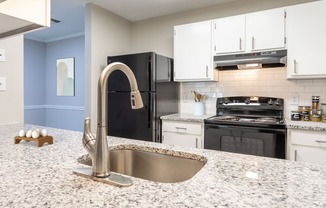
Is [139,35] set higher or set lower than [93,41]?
higher

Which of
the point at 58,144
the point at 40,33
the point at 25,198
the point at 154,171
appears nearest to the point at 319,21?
the point at 154,171

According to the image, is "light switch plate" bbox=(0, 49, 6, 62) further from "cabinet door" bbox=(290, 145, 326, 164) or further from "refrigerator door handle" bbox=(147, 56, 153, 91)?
"cabinet door" bbox=(290, 145, 326, 164)

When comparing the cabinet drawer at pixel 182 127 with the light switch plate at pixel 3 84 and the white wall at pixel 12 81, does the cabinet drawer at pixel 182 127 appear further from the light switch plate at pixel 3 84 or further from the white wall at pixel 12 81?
the light switch plate at pixel 3 84

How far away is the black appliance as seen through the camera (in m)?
2.18

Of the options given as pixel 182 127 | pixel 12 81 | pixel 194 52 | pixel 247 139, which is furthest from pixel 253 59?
pixel 12 81

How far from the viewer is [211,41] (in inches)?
110

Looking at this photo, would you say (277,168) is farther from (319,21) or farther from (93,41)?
(93,41)

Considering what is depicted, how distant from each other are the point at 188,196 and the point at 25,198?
0.46 metres

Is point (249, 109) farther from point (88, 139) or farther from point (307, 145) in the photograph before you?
point (88, 139)

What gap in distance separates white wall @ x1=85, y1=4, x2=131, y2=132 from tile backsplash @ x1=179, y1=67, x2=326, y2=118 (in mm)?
1283

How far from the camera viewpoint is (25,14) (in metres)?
1.05

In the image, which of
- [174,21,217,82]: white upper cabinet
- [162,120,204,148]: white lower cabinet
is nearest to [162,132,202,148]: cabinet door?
[162,120,204,148]: white lower cabinet

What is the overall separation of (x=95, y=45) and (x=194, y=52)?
1395 mm

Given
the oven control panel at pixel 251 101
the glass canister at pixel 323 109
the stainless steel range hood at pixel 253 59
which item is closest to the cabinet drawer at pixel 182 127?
the oven control panel at pixel 251 101
